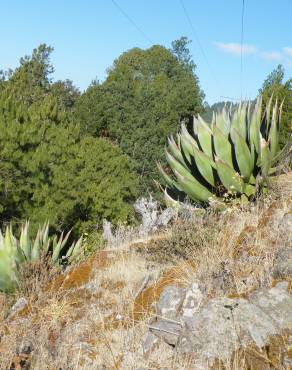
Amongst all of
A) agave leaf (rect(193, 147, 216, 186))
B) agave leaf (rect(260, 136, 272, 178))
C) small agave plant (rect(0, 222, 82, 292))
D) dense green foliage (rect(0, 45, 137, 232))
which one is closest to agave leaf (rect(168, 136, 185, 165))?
agave leaf (rect(193, 147, 216, 186))

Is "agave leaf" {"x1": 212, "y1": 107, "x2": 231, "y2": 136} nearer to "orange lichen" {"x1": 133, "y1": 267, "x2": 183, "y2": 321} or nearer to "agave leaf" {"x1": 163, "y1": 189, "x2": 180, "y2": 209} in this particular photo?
"agave leaf" {"x1": 163, "y1": 189, "x2": 180, "y2": 209}

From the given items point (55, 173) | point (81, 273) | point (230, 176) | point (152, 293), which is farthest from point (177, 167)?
point (55, 173)

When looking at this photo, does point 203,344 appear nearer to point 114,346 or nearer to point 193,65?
point 114,346

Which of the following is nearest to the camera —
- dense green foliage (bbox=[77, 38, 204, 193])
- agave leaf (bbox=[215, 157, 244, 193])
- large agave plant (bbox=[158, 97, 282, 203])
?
agave leaf (bbox=[215, 157, 244, 193])

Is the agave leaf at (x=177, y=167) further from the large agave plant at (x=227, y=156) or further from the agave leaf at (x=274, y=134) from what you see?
the agave leaf at (x=274, y=134)

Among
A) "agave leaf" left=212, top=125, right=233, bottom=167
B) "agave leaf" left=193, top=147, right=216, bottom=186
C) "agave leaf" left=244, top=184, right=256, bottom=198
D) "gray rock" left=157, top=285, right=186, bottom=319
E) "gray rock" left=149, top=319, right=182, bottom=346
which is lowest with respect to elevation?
"gray rock" left=149, top=319, right=182, bottom=346

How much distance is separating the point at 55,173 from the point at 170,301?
11.5m

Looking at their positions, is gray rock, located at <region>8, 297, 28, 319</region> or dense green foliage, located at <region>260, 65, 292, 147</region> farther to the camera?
dense green foliage, located at <region>260, 65, 292, 147</region>

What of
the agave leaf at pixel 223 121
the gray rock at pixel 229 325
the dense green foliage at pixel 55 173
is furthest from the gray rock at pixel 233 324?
the dense green foliage at pixel 55 173

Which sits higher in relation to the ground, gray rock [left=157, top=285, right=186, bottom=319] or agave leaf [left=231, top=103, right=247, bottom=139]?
agave leaf [left=231, top=103, right=247, bottom=139]

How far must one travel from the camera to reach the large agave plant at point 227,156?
5961 millimetres

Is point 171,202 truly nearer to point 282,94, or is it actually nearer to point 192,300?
point 192,300

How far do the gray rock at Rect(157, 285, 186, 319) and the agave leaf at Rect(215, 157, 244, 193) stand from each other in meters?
2.25

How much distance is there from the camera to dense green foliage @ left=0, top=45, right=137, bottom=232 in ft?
42.9
